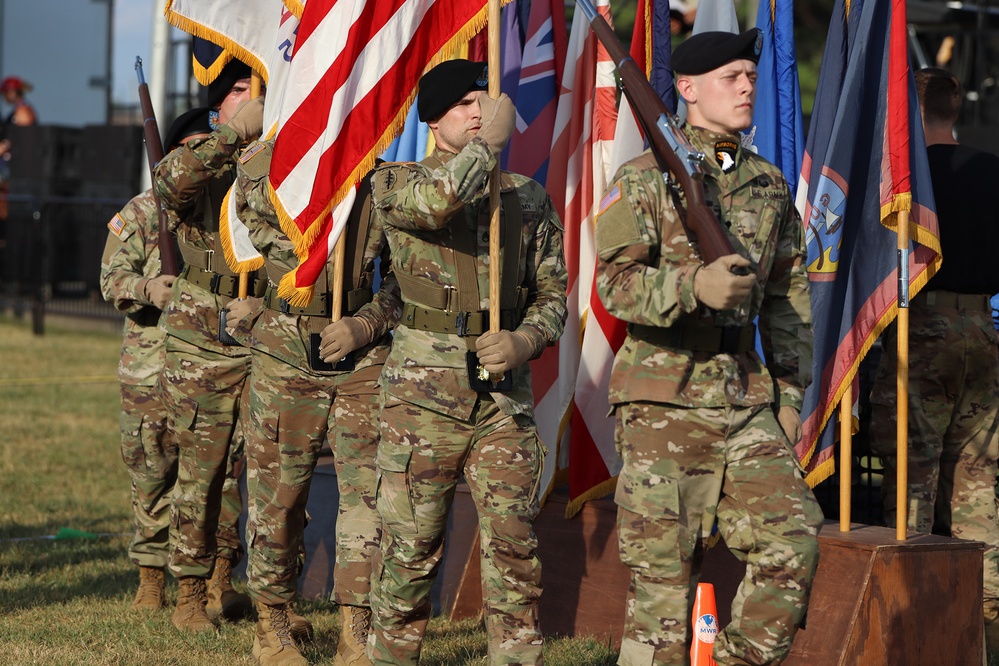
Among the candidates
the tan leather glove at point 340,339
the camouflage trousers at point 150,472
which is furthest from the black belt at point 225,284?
the tan leather glove at point 340,339

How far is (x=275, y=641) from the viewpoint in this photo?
20.2 feet

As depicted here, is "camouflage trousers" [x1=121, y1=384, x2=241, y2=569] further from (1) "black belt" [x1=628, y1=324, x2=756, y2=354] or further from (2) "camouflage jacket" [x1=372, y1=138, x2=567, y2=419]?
(1) "black belt" [x1=628, y1=324, x2=756, y2=354]

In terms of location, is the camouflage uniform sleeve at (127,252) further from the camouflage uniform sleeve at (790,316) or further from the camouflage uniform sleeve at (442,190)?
the camouflage uniform sleeve at (790,316)

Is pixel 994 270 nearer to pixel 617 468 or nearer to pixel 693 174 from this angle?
pixel 617 468

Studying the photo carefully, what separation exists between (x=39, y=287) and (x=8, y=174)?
3553 mm

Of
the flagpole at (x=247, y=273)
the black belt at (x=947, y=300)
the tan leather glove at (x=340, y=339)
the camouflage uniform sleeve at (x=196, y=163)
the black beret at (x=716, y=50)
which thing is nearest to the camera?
the black beret at (x=716, y=50)

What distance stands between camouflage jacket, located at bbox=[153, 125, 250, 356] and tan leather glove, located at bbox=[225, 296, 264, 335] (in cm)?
22

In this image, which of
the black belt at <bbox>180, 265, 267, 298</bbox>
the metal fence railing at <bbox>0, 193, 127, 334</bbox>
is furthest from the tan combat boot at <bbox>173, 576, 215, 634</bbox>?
the metal fence railing at <bbox>0, 193, 127, 334</bbox>

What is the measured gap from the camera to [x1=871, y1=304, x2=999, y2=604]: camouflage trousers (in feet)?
22.4

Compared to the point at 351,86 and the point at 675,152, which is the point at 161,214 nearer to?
the point at 351,86

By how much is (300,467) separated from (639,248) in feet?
6.71

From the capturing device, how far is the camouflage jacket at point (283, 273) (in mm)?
6031

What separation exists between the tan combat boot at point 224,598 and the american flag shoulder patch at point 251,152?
79.2 inches

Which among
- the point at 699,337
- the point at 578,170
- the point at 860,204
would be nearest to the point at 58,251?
the point at 578,170
